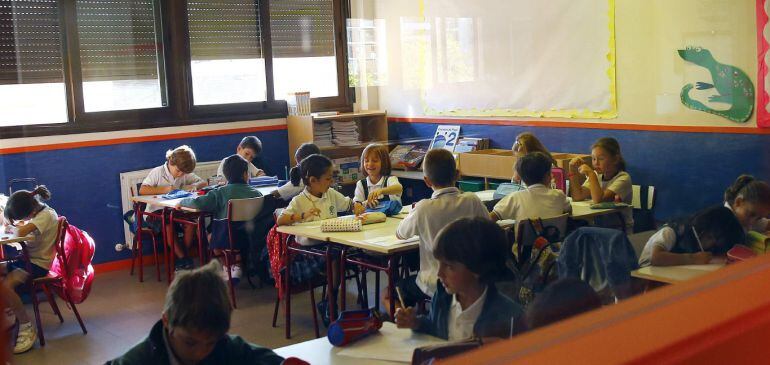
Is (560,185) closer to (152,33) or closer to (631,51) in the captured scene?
(631,51)

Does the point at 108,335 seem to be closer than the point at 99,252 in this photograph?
No

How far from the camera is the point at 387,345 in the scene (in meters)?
1.50

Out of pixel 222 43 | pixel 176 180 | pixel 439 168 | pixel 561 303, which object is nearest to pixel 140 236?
pixel 176 180

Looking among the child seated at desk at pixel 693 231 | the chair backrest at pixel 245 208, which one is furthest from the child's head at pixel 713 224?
the chair backrest at pixel 245 208

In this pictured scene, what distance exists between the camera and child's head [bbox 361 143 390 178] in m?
3.04

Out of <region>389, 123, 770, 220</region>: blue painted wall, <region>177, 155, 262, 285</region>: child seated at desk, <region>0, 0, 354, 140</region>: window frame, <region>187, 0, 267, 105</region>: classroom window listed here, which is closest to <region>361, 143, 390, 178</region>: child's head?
<region>389, 123, 770, 220</region>: blue painted wall

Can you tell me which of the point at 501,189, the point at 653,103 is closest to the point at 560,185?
the point at 501,189

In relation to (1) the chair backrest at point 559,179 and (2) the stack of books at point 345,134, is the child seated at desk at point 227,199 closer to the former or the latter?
(2) the stack of books at point 345,134

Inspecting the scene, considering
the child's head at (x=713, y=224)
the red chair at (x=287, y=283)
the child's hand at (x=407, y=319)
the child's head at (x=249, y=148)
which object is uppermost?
the child's head at (x=249, y=148)

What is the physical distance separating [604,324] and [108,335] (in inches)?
81.3

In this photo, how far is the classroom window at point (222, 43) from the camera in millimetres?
1784

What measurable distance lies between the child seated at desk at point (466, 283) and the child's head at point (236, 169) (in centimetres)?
108

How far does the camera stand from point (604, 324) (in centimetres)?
74

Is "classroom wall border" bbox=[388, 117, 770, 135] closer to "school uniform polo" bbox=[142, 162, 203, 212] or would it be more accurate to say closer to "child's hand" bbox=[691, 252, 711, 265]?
"school uniform polo" bbox=[142, 162, 203, 212]
